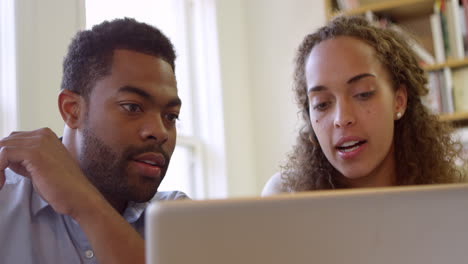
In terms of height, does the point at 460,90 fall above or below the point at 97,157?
above

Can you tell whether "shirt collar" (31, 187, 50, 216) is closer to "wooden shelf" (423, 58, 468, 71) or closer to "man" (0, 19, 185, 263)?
"man" (0, 19, 185, 263)

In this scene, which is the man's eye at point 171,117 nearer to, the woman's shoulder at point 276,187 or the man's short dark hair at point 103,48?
the man's short dark hair at point 103,48

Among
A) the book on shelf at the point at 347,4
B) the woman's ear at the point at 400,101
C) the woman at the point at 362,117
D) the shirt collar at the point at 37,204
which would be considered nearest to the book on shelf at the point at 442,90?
the book on shelf at the point at 347,4

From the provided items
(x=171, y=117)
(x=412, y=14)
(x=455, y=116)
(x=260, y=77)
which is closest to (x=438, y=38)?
(x=412, y=14)

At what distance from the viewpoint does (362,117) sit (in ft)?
4.04

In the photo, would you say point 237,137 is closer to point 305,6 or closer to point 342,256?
point 305,6

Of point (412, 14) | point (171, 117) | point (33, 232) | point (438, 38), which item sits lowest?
point (33, 232)

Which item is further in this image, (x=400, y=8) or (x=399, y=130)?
(x=400, y=8)

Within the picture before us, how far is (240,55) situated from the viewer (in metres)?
2.86

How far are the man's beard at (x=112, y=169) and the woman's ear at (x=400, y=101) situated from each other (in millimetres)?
675

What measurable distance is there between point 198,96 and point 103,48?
1.52m

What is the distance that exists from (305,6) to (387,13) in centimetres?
49

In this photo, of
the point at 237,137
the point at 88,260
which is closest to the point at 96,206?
the point at 88,260

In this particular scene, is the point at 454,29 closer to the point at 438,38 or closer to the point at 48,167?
the point at 438,38
